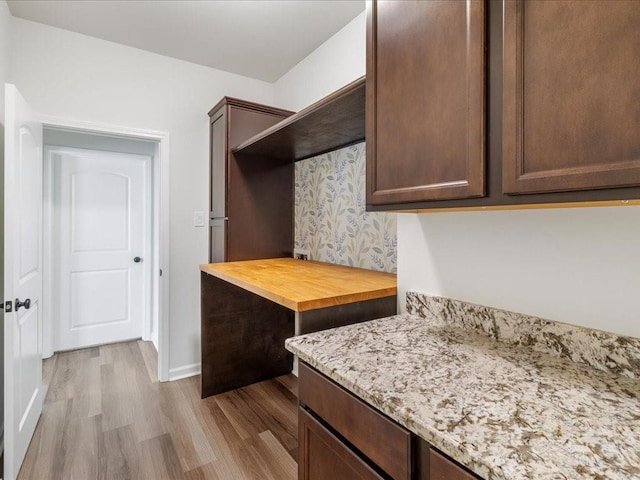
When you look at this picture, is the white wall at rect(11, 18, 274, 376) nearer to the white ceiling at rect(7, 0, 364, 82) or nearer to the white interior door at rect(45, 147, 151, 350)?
the white ceiling at rect(7, 0, 364, 82)

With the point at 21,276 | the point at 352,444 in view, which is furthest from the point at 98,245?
the point at 352,444

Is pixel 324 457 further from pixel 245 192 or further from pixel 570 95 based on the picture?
pixel 245 192

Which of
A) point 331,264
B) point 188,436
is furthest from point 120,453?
point 331,264

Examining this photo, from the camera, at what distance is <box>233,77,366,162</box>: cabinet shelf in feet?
4.68

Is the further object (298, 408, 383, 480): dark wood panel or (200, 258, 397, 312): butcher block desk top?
(200, 258, 397, 312): butcher block desk top

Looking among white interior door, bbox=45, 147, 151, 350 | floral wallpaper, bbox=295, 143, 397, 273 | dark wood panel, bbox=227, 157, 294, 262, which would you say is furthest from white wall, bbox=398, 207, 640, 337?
white interior door, bbox=45, 147, 151, 350

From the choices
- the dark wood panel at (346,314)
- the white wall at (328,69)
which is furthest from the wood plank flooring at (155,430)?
the white wall at (328,69)

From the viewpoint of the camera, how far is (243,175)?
2.48 meters

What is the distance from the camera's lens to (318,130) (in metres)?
1.84

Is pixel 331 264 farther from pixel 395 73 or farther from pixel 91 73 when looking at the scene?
pixel 91 73

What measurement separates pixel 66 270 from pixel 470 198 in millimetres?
3735

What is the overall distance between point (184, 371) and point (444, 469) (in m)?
2.55

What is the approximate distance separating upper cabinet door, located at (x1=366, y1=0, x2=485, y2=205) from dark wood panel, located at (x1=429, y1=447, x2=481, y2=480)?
1.98ft

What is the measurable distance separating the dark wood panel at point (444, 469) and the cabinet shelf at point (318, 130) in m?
1.18
